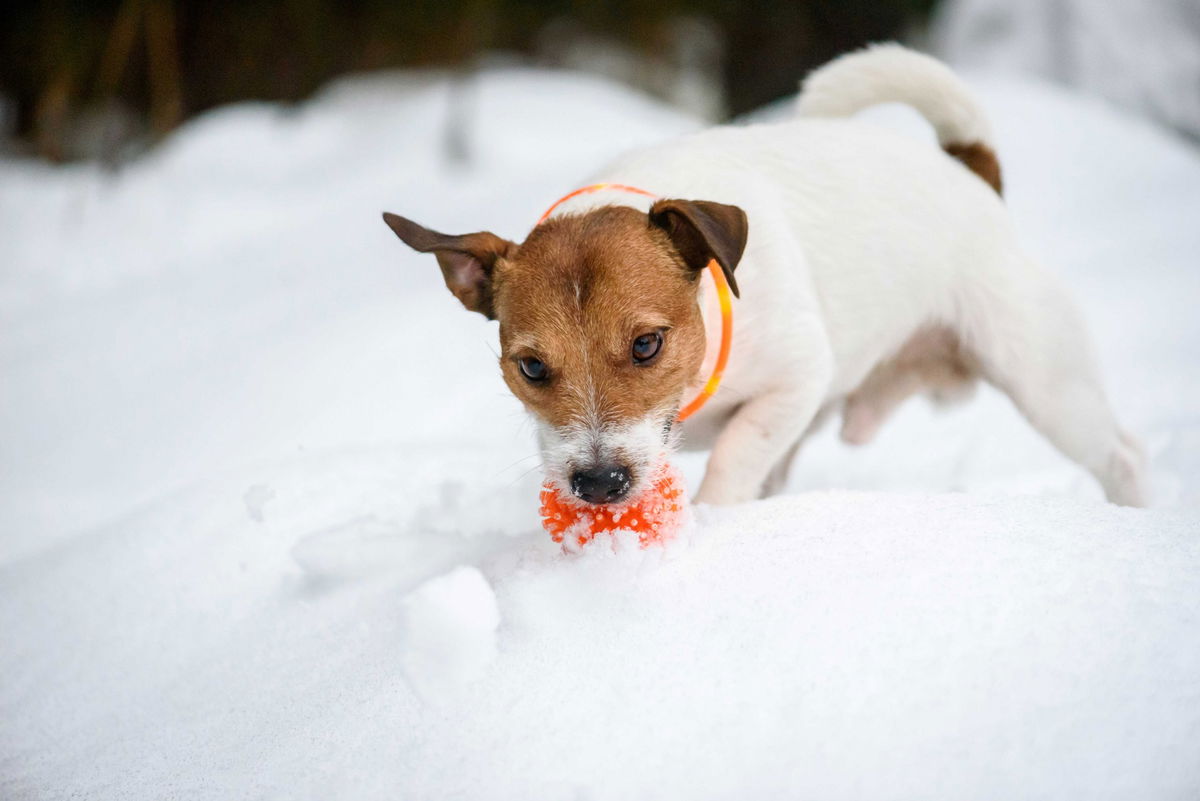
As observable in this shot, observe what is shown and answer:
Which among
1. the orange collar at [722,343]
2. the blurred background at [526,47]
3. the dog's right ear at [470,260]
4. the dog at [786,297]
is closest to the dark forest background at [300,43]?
the blurred background at [526,47]

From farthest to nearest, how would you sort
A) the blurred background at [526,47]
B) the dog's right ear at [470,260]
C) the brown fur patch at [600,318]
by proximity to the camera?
the blurred background at [526,47] → the dog's right ear at [470,260] → the brown fur patch at [600,318]

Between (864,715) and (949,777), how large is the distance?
5.9 inches

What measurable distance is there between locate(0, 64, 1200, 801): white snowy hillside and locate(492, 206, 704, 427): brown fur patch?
1.10ft

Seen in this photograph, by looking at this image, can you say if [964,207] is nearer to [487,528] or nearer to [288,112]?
[487,528]

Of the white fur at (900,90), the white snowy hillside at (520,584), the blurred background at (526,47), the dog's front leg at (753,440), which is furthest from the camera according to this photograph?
the blurred background at (526,47)

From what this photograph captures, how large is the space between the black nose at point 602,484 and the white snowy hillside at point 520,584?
0.15 meters

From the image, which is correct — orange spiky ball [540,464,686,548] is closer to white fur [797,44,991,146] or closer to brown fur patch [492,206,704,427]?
brown fur patch [492,206,704,427]

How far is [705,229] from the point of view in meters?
2.12

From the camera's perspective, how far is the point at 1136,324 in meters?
4.45

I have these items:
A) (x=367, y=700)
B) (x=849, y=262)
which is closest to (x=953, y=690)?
(x=367, y=700)

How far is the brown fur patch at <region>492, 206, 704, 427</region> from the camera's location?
221cm

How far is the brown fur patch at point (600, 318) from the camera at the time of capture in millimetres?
2215

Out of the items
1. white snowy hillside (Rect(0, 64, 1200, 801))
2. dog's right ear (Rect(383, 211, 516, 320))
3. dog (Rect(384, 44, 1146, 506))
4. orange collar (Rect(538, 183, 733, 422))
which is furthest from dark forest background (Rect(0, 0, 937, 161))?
orange collar (Rect(538, 183, 733, 422))

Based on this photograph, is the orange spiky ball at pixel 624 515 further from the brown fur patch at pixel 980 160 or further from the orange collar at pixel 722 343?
the brown fur patch at pixel 980 160
